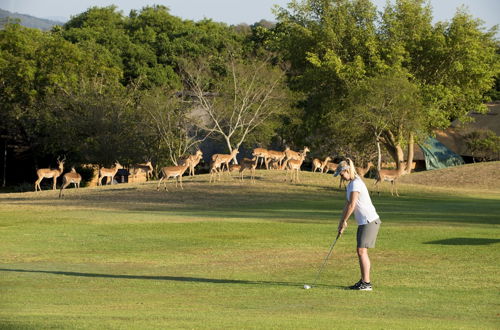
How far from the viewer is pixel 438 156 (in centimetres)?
6819

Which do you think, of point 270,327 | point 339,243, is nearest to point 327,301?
point 270,327

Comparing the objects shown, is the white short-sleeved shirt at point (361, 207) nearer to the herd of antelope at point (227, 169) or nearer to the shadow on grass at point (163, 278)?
the shadow on grass at point (163, 278)

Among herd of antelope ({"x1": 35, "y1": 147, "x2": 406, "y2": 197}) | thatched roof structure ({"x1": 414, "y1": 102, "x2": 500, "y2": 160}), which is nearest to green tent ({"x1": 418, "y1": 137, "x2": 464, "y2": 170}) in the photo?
thatched roof structure ({"x1": 414, "y1": 102, "x2": 500, "y2": 160})

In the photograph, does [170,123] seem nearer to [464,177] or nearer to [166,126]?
[166,126]

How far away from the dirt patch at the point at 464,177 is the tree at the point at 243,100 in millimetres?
11414

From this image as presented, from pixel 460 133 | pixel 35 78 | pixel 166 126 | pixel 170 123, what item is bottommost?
pixel 166 126

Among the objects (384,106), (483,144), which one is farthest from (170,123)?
(483,144)

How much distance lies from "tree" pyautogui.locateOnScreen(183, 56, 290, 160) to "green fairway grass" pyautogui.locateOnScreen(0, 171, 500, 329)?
24.2 metres

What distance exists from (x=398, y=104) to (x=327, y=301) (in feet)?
134

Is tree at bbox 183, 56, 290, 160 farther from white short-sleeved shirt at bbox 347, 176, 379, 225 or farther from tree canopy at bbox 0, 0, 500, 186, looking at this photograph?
white short-sleeved shirt at bbox 347, 176, 379, 225

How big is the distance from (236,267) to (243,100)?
4145cm

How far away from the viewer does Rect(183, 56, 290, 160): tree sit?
196 feet

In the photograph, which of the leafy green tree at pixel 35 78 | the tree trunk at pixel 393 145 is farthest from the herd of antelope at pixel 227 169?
the leafy green tree at pixel 35 78

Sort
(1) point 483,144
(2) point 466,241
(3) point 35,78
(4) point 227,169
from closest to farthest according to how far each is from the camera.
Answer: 1. (2) point 466,241
2. (4) point 227,169
3. (3) point 35,78
4. (1) point 483,144
